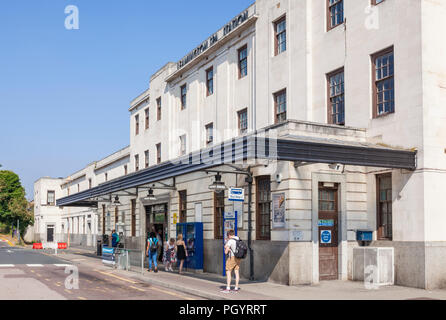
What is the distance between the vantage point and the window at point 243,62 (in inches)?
1049

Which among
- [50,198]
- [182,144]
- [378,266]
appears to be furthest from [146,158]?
[50,198]

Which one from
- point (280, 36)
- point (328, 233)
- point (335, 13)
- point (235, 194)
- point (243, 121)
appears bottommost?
point (328, 233)

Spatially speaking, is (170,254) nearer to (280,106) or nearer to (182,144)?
(280,106)

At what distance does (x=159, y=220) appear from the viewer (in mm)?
30625

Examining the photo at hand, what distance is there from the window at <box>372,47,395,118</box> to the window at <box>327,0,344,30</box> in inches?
108

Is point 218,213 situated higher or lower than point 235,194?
lower

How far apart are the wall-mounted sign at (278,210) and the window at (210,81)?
1269cm

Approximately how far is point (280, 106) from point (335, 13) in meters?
4.73

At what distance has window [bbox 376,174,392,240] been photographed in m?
18.6

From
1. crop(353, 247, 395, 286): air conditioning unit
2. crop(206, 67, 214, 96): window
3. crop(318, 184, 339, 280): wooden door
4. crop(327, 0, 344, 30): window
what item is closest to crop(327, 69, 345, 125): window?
crop(327, 0, 344, 30): window

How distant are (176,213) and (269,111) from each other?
295 inches

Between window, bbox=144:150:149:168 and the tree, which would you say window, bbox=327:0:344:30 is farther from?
the tree
